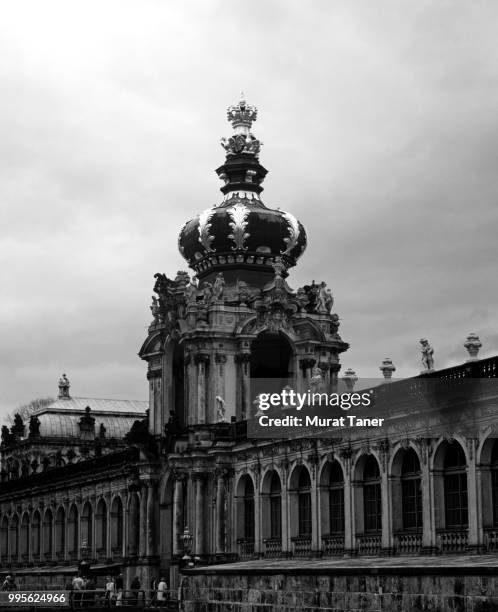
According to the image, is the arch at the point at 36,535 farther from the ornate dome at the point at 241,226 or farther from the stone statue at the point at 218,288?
the stone statue at the point at 218,288

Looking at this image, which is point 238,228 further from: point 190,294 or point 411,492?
point 411,492

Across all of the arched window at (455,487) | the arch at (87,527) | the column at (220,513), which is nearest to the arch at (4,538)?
the arch at (87,527)

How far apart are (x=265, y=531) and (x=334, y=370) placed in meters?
12.5

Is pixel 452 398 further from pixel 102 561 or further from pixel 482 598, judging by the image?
pixel 102 561

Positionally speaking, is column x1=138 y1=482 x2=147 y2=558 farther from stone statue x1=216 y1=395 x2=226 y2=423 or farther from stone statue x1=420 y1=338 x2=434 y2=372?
stone statue x1=420 y1=338 x2=434 y2=372

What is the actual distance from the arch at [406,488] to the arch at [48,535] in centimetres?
4404

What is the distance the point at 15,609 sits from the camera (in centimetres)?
5581

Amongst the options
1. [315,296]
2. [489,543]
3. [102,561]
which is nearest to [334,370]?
[315,296]

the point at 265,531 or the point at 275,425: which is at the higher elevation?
the point at 275,425

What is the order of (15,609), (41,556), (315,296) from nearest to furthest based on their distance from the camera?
(15,609), (315,296), (41,556)

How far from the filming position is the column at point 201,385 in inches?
2633

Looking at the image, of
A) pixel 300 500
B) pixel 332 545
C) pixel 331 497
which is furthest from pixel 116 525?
pixel 332 545

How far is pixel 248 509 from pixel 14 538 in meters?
39.5

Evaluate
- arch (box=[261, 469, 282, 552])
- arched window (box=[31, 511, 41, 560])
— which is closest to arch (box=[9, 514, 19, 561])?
arched window (box=[31, 511, 41, 560])
